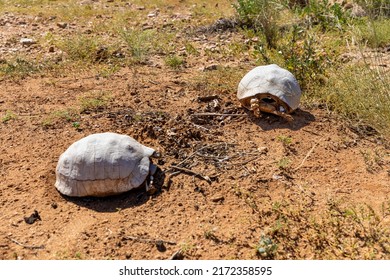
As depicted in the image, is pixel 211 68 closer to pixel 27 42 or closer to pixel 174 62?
pixel 174 62

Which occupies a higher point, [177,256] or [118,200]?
[177,256]

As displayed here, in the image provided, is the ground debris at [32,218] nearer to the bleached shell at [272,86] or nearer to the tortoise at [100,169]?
the tortoise at [100,169]

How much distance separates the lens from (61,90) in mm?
5598

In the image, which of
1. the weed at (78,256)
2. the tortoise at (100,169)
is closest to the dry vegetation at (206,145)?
the weed at (78,256)

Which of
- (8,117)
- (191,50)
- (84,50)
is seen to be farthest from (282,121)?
(84,50)

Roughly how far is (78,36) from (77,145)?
4092 millimetres

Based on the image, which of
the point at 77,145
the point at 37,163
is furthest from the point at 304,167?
the point at 37,163

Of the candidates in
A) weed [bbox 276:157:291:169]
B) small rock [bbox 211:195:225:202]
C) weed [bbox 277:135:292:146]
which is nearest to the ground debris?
small rock [bbox 211:195:225:202]

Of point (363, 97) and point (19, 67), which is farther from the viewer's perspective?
point (19, 67)

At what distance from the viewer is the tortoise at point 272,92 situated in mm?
4527

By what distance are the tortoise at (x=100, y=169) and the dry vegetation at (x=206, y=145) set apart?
0.38ft

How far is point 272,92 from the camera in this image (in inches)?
178

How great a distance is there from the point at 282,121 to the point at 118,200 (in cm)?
190
